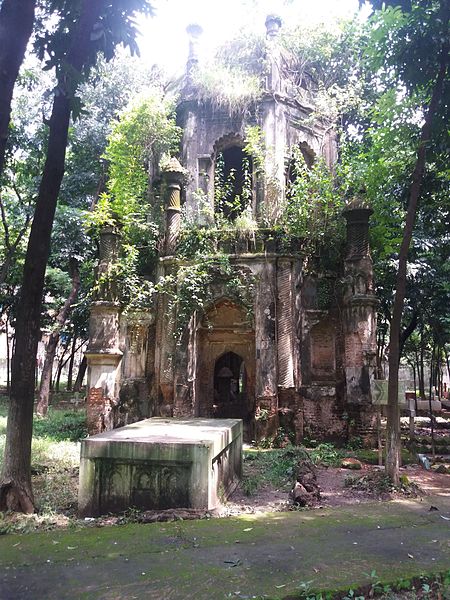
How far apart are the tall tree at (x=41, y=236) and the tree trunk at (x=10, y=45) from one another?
2.17m

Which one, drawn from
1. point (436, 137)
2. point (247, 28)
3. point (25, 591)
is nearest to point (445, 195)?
point (436, 137)

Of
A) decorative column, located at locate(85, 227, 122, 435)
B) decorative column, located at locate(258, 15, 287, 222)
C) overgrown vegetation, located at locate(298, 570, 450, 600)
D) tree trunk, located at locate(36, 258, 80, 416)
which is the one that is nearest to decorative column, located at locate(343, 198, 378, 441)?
decorative column, located at locate(258, 15, 287, 222)

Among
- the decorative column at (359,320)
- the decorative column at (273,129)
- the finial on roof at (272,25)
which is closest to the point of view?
the decorative column at (359,320)

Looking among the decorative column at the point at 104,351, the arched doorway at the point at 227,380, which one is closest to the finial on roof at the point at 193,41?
the decorative column at the point at 104,351

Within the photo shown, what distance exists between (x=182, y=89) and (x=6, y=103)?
12.9 metres

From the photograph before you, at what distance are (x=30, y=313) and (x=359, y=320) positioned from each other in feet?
26.8

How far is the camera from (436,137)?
8.47 metres

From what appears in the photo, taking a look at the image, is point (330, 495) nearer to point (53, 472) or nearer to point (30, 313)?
point (53, 472)

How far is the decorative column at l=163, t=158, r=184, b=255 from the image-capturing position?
13.6m

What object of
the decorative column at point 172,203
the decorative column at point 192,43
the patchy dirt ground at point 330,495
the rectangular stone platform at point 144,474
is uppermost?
the decorative column at point 192,43

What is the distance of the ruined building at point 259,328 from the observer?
40.7 feet

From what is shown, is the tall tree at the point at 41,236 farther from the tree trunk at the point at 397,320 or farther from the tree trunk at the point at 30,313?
the tree trunk at the point at 397,320

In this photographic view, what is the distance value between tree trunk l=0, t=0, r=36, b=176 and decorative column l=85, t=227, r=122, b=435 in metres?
9.65

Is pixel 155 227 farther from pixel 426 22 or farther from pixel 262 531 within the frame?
pixel 262 531
